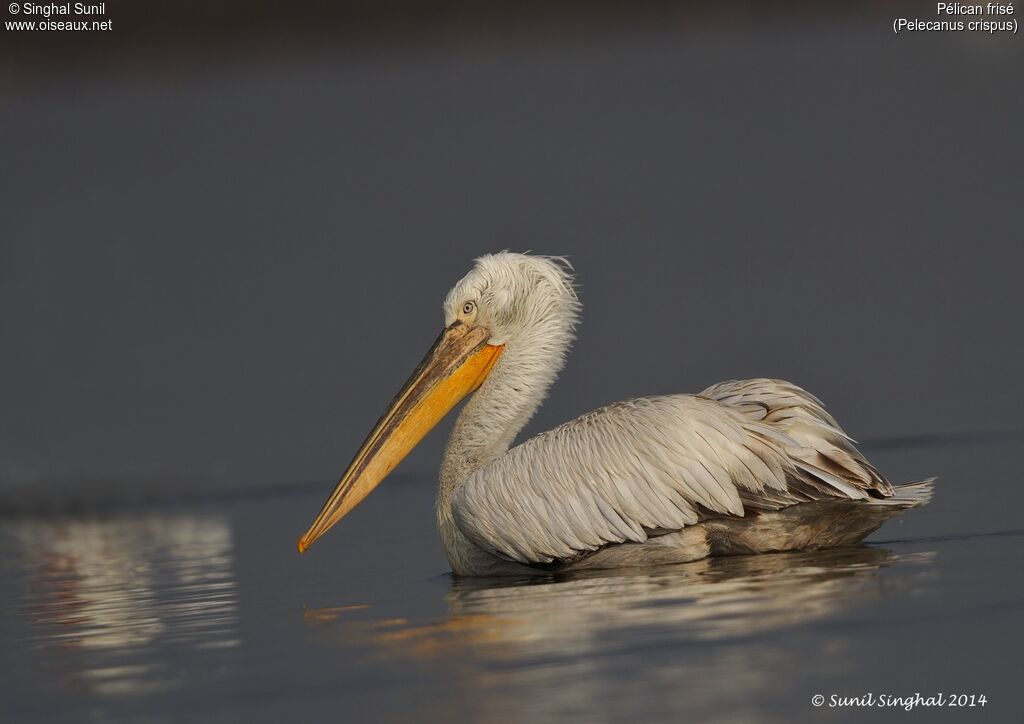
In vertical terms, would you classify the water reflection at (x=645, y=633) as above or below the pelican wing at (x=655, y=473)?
below

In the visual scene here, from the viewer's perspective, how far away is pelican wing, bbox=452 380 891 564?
21.1ft

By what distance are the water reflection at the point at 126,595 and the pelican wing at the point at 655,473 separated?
111 cm

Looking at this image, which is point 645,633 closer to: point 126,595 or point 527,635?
point 527,635

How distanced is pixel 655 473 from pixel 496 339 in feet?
4.70

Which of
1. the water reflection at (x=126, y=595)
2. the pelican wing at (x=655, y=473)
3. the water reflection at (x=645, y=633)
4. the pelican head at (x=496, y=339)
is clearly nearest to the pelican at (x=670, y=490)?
the pelican wing at (x=655, y=473)

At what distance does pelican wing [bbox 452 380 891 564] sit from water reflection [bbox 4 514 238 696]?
1111 mm

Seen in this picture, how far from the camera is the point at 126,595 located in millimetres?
7379

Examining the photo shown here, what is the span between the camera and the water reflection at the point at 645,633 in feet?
13.9

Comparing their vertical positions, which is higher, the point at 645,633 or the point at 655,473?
the point at 655,473

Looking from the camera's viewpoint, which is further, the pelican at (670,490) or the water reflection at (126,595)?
the pelican at (670,490)

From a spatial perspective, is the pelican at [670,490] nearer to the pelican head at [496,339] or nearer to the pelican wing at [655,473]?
the pelican wing at [655,473]

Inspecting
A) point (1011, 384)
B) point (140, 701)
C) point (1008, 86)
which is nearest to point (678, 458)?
point (140, 701)

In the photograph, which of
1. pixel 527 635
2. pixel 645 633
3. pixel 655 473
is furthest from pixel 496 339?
pixel 645 633

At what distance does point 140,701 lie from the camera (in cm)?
472
